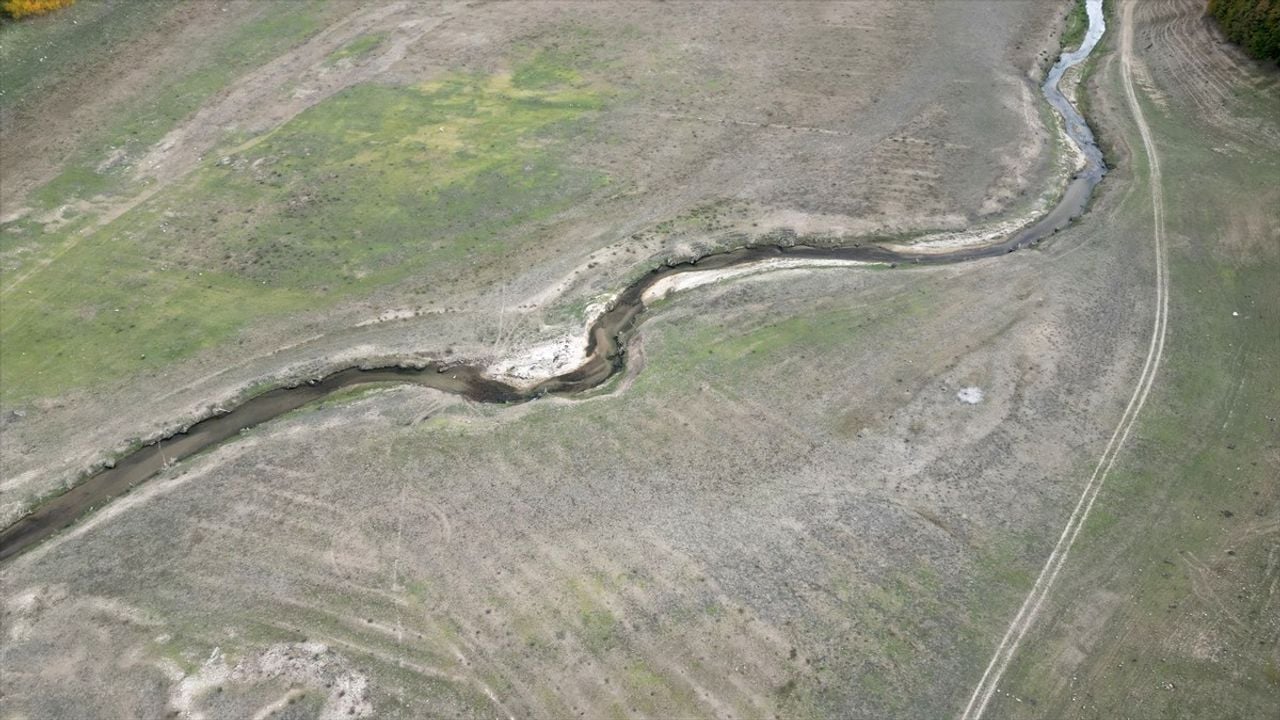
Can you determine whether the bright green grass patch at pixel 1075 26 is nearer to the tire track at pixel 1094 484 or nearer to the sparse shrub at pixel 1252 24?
the sparse shrub at pixel 1252 24

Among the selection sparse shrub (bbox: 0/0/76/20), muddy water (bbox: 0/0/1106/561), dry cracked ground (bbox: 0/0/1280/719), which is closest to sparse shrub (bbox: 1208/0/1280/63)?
dry cracked ground (bbox: 0/0/1280/719)

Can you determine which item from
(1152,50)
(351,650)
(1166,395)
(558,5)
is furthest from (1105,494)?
(558,5)

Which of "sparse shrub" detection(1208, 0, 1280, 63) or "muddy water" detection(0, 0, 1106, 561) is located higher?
"sparse shrub" detection(1208, 0, 1280, 63)

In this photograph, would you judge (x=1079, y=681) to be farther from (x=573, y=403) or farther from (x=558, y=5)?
(x=558, y=5)

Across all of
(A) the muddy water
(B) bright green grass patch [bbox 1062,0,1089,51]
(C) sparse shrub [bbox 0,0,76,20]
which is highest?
(B) bright green grass patch [bbox 1062,0,1089,51]

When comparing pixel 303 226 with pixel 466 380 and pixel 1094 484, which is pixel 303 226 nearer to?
pixel 466 380

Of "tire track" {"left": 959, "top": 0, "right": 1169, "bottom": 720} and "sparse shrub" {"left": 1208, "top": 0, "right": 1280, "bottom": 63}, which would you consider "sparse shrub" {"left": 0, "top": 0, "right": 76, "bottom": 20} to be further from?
"sparse shrub" {"left": 1208, "top": 0, "right": 1280, "bottom": 63}
